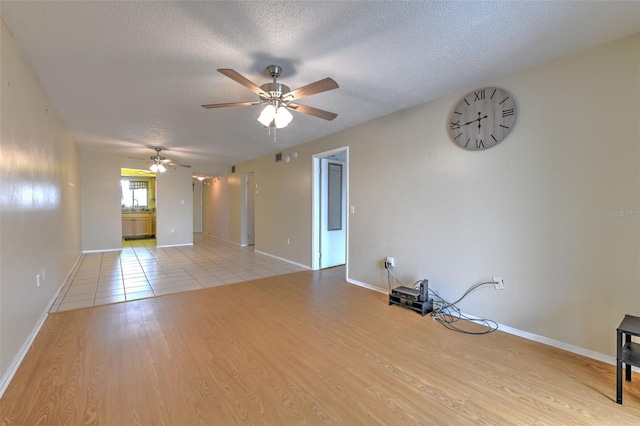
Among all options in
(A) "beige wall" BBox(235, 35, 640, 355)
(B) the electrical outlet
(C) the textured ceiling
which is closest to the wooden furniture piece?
(A) "beige wall" BBox(235, 35, 640, 355)

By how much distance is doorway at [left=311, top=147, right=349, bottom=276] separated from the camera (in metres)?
4.96

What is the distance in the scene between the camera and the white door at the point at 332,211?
505 cm

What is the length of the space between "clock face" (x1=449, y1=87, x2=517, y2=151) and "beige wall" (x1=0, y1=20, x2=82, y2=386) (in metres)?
3.67

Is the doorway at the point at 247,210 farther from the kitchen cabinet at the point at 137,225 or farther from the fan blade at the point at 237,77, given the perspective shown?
the fan blade at the point at 237,77

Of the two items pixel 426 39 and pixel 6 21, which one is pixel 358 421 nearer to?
pixel 426 39

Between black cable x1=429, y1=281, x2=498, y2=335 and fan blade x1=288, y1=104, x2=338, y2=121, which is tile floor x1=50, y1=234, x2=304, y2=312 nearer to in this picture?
black cable x1=429, y1=281, x2=498, y2=335

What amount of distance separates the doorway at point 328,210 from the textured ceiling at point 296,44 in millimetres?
1795

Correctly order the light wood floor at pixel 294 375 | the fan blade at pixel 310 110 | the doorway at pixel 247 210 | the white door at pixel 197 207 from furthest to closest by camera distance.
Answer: the white door at pixel 197 207 → the doorway at pixel 247 210 → the fan blade at pixel 310 110 → the light wood floor at pixel 294 375

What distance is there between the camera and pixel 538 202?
94.0 inches

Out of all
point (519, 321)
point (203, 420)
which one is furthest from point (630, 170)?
point (203, 420)

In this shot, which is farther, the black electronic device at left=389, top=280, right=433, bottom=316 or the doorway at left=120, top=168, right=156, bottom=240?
the doorway at left=120, top=168, right=156, bottom=240

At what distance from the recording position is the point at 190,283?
4109 millimetres

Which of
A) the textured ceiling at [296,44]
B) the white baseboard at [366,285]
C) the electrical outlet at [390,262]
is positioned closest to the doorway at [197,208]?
the textured ceiling at [296,44]

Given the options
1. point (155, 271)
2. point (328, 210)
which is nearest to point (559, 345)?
point (328, 210)
